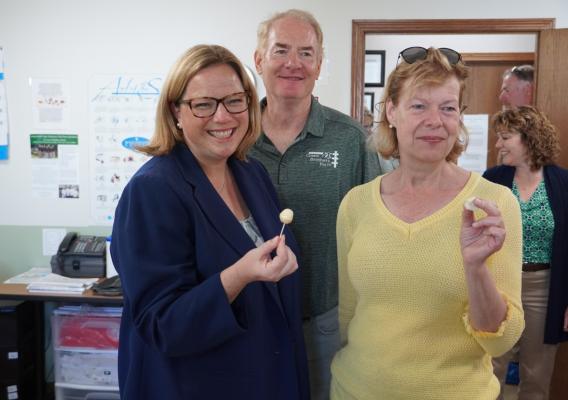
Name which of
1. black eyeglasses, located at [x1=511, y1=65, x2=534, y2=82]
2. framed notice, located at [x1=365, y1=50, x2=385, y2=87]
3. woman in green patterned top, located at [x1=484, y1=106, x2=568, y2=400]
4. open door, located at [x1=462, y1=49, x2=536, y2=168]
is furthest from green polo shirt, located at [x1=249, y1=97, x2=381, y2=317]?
open door, located at [x1=462, y1=49, x2=536, y2=168]

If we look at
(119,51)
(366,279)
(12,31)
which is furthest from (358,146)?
(12,31)

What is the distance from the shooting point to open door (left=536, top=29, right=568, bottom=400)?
9.88ft

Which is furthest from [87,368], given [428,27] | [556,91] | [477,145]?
[477,145]

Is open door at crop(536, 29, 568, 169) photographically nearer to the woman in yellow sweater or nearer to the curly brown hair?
the curly brown hair

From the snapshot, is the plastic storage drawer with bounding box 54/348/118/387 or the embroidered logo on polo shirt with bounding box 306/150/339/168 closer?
the embroidered logo on polo shirt with bounding box 306/150/339/168

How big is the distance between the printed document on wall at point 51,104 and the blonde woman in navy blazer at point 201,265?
7.57ft

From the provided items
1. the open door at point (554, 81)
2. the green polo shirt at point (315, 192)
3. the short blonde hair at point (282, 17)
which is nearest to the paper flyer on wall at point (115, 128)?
the short blonde hair at point (282, 17)

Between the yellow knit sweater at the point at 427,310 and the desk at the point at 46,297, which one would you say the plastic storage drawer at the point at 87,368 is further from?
the yellow knit sweater at the point at 427,310

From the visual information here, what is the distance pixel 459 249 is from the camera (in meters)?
1.13

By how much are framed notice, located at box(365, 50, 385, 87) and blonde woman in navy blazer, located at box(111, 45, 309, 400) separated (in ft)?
11.6

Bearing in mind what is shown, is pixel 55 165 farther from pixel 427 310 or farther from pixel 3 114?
pixel 427 310

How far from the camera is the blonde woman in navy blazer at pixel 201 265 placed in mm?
1072

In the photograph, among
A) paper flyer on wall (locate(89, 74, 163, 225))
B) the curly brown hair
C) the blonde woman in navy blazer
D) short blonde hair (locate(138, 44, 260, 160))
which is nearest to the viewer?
the blonde woman in navy blazer

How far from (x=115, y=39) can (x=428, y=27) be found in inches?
77.5
